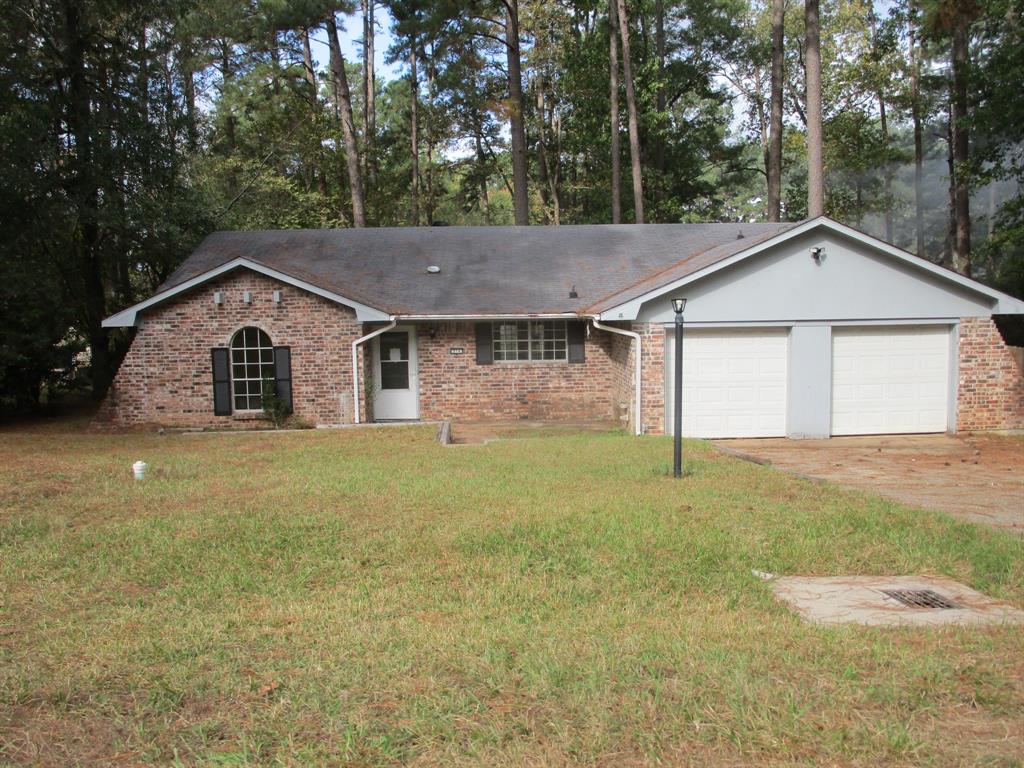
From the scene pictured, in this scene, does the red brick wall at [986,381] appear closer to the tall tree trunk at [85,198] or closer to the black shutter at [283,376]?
the black shutter at [283,376]

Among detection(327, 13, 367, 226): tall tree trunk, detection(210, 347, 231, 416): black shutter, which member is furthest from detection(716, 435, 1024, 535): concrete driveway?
detection(327, 13, 367, 226): tall tree trunk

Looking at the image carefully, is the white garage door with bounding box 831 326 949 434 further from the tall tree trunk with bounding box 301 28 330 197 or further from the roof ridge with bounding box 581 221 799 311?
the tall tree trunk with bounding box 301 28 330 197

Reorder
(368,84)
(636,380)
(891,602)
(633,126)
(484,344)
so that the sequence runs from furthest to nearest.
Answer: (368,84)
(633,126)
(484,344)
(636,380)
(891,602)

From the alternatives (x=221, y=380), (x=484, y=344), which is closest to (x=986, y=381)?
(x=484, y=344)

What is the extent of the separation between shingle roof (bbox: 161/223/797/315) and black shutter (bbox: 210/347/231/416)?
6.07 ft

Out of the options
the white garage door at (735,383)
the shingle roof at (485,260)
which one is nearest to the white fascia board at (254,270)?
the shingle roof at (485,260)

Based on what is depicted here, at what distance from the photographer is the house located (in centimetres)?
1377

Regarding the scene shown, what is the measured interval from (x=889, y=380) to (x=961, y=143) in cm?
1344

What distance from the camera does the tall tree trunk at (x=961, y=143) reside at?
2145 cm

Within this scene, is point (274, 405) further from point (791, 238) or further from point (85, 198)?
point (791, 238)

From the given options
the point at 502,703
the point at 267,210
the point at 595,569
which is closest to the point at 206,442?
the point at 595,569

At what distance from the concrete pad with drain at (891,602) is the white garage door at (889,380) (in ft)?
30.6

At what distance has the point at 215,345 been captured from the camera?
589 inches

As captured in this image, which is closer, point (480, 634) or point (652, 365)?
point (480, 634)
